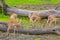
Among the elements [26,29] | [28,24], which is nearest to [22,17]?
[28,24]

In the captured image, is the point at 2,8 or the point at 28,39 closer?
the point at 28,39

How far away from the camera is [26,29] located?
744 centimetres

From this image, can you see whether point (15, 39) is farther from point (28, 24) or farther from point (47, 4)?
point (47, 4)

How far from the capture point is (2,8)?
32.2 feet

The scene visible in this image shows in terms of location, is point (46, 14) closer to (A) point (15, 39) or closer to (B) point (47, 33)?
(B) point (47, 33)

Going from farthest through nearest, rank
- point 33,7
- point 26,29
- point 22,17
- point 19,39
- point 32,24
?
point 33,7 → point 22,17 → point 32,24 → point 26,29 → point 19,39

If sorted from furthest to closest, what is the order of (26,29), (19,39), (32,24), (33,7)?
(33,7), (32,24), (26,29), (19,39)

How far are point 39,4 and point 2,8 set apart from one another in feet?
8.01

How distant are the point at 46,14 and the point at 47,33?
4.70 ft

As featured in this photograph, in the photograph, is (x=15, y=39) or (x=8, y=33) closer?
(x=15, y=39)

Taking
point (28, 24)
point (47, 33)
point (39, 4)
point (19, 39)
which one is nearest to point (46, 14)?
point (28, 24)

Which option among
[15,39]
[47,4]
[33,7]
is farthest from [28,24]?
[47,4]

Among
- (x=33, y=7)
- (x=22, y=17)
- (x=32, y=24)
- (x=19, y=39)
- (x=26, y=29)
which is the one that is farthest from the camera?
(x=33, y=7)

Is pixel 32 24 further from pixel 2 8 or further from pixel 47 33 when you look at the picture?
pixel 2 8
